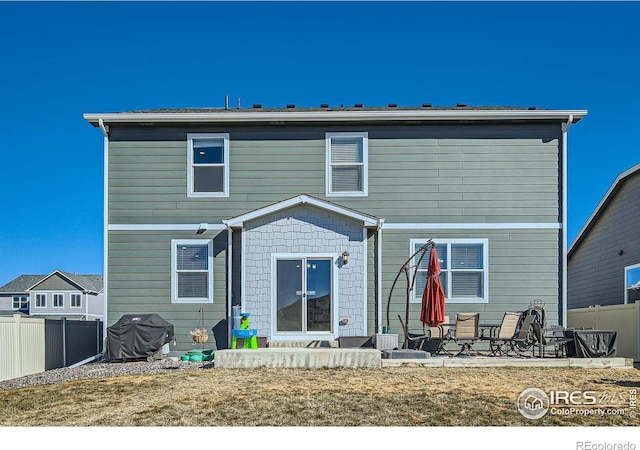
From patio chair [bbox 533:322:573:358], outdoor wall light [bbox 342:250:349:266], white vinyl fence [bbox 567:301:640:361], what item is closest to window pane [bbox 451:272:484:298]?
patio chair [bbox 533:322:573:358]

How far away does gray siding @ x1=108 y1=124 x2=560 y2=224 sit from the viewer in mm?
14461

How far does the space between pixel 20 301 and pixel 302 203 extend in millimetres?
54892

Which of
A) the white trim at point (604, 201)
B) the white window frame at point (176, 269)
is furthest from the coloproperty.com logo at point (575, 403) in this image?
the white trim at point (604, 201)

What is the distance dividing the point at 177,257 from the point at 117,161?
2.47 metres

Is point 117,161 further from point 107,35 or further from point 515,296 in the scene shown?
point 515,296

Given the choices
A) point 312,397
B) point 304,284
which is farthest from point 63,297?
point 312,397

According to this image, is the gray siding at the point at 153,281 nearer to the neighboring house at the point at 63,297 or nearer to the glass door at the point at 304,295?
the glass door at the point at 304,295

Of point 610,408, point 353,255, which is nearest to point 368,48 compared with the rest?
point 353,255

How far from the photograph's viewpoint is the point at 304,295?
13.8 m

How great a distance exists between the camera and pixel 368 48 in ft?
49.3

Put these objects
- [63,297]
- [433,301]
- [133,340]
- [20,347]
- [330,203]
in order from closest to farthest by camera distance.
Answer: [20,347], [433,301], [133,340], [330,203], [63,297]

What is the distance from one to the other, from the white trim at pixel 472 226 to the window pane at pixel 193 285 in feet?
13.1

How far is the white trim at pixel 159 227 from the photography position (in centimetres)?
1444

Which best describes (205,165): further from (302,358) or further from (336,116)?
(302,358)
